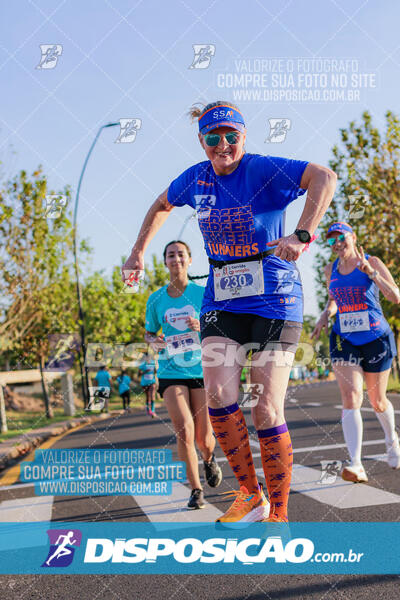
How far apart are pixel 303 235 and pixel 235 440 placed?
3.82 feet

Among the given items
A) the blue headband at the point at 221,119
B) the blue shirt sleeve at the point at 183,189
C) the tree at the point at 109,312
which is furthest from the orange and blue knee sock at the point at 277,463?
the tree at the point at 109,312

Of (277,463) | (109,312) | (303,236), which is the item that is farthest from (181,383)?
(109,312)

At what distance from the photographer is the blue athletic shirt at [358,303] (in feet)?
19.4

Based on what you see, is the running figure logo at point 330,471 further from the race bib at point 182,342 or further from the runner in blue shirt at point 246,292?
the runner in blue shirt at point 246,292

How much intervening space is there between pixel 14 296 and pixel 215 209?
14.3m

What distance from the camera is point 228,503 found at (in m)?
5.11

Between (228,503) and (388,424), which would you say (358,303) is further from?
(228,503)

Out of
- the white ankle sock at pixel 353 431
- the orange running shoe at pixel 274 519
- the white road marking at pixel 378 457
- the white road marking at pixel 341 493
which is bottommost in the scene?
the white road marking at pixel 378 457

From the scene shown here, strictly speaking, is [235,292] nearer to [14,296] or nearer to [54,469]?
[54,469]

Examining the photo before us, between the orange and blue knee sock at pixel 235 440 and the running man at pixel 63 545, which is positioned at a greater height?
the orange and blue knee sock at pixel 235 440

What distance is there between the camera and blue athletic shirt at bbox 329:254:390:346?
5902mm

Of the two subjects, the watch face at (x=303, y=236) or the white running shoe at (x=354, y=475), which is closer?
the watch face at (x=303, y=236)

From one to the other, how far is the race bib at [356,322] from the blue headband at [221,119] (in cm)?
302

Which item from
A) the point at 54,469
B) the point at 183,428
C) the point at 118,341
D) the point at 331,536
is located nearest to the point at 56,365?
the point at 118,341
